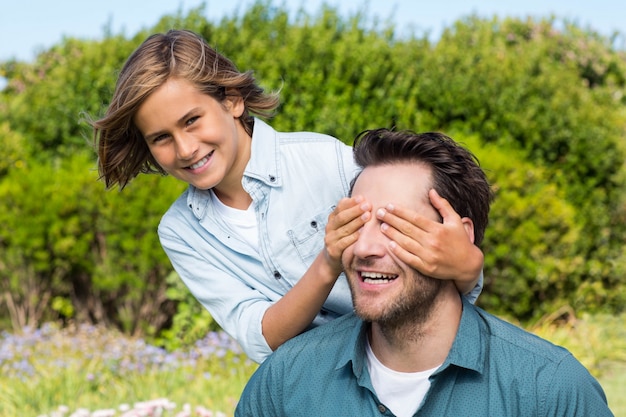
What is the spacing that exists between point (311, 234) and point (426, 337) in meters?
0.84

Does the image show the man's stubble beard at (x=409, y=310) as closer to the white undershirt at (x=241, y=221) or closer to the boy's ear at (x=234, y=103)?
the white undershirt at (x=241, y=221)

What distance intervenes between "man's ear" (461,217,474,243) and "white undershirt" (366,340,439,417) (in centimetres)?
41

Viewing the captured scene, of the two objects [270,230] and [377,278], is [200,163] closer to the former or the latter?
[270,230]

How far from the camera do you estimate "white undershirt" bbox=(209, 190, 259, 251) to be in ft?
10.6

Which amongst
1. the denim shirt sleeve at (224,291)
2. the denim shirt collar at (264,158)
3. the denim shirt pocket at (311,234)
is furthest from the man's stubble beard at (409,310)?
the denim shirt collar at (264,158)

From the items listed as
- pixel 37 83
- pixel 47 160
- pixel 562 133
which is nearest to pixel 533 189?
pixel 562 133

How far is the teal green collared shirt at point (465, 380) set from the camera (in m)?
2.31

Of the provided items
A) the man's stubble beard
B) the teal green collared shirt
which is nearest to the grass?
the teal green collared shirt

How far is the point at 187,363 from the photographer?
20.5 ft

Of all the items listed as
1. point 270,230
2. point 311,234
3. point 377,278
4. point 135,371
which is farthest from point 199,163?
point 135,371

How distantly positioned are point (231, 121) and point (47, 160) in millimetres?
6167

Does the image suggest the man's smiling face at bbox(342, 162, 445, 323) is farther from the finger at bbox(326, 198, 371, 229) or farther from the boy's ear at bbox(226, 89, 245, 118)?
the boy's ear at bbox(226, 89, 245, 118)

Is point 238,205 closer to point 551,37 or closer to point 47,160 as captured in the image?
point 47,160

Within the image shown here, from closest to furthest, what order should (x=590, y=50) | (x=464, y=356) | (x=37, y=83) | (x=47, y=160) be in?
(x=464, y=356)
(x=47, y=160)
(x=37, y=83)
(x=590, y=50)
